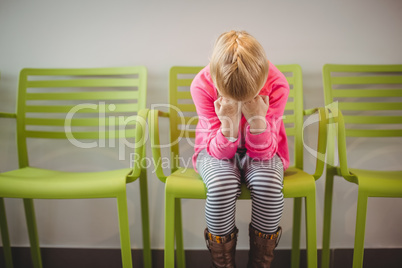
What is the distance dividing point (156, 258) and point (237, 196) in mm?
699

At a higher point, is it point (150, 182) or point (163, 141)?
point (163, 141)

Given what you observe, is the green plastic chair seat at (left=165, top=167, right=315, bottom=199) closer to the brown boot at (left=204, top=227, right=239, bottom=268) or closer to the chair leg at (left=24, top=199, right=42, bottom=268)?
the brown boot at (left=204, top=227, right=239, bottom=268)

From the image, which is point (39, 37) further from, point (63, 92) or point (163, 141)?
point (163, 141)

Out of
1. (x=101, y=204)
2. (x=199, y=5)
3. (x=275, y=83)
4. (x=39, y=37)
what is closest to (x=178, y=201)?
(x=101, y=204)

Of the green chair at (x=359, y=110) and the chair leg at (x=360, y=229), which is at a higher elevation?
the green chair at (x=359, y=110)

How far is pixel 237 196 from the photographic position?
814mm

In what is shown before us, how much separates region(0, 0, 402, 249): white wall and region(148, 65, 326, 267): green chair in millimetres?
146

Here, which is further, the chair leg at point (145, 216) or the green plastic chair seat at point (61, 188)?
the chair leg at point (145, 216)

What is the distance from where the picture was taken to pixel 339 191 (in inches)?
50.6

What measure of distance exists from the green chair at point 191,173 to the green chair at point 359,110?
0.11 meters

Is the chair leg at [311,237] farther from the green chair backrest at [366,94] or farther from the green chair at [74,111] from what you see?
the green chair at [74,111]

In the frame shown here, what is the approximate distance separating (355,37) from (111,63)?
1.12 metres

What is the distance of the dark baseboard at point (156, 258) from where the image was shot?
127 cm

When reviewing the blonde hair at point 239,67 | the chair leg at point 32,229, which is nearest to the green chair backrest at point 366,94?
the blonde hair at point 239,67
